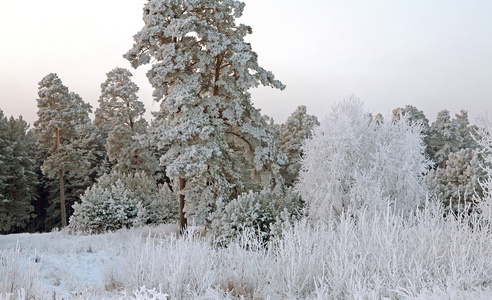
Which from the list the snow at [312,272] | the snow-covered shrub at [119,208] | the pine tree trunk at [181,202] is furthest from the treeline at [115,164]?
the snow at [312,272]

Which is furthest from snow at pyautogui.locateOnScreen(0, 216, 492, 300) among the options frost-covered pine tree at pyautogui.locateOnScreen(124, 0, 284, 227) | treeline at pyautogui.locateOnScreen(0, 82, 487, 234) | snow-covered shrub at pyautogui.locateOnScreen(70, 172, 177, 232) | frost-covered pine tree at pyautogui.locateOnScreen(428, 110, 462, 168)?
frost-covered pine tree at pyautogui.locateOnScreen(428, 110, 462, 168)

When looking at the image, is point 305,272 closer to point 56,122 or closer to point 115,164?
point 56,122

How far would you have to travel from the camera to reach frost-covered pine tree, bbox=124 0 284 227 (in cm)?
1559

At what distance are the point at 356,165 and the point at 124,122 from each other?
2299 cm

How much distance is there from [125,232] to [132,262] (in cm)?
1188

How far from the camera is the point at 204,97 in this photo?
16.6 metres

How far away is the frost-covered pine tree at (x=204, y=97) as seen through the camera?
1559 centimetres

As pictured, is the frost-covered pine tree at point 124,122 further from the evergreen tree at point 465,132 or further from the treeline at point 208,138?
the evergreen tree at point 465,132

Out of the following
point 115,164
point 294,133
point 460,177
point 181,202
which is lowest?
point 181,202

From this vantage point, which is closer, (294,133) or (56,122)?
(56,122)

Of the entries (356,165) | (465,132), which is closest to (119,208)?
(356,165)

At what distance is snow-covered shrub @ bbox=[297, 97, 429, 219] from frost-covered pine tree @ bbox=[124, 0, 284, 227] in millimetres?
2739

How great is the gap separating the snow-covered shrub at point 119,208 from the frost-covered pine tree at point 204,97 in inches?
168

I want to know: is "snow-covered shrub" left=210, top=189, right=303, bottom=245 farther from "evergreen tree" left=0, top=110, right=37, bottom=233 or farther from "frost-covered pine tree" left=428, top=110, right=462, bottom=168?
"frost-covered pine tree" left=428, top=110, right=462, bottom=168
